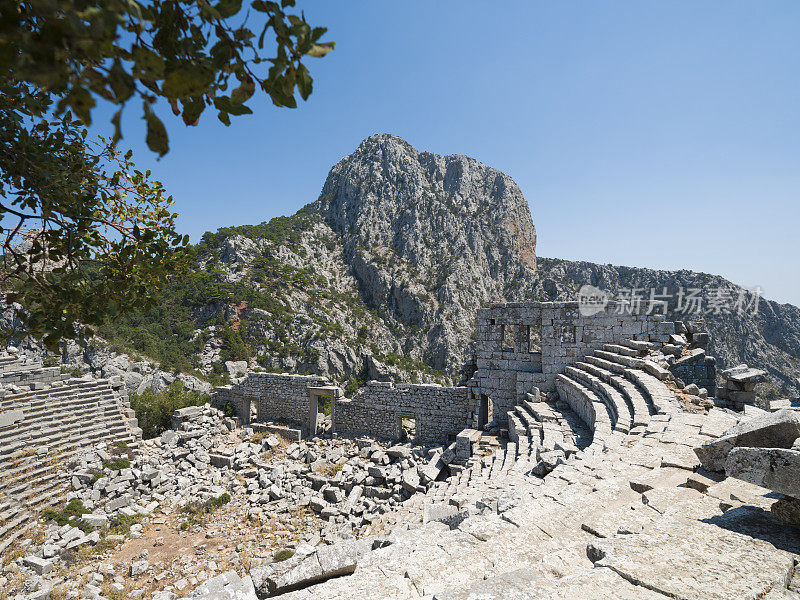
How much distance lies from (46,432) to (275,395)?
7698 millimetres

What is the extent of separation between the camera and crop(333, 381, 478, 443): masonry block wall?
564 inches

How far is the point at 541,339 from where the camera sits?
1287 centimetres

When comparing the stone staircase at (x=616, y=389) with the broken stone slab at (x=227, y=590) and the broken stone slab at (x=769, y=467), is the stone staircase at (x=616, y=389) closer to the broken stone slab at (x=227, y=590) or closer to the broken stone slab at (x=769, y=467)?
the broken stone slab at (x=769, y=467)

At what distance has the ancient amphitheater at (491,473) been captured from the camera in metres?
2.79

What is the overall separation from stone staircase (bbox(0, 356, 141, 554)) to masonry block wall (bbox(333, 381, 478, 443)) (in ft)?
26.3

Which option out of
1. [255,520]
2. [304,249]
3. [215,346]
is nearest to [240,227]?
[304,249]

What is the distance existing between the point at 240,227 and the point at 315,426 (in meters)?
40.4

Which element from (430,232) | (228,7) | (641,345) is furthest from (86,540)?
(430,232)

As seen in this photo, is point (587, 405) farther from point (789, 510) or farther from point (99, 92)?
point (99, 92)

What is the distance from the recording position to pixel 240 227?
50.0 meters

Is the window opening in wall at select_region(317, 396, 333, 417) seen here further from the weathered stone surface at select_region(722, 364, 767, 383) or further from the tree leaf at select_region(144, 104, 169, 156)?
the tree leaf at select_region(144, 104, 169, 156)

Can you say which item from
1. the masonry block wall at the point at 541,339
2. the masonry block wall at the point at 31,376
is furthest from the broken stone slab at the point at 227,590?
the masonry block wall at the point at 31,376

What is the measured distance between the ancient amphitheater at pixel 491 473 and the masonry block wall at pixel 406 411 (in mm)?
76

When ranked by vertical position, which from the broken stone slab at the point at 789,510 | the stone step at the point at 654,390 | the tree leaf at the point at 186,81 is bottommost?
the broken stone slab at the point at 789,510
